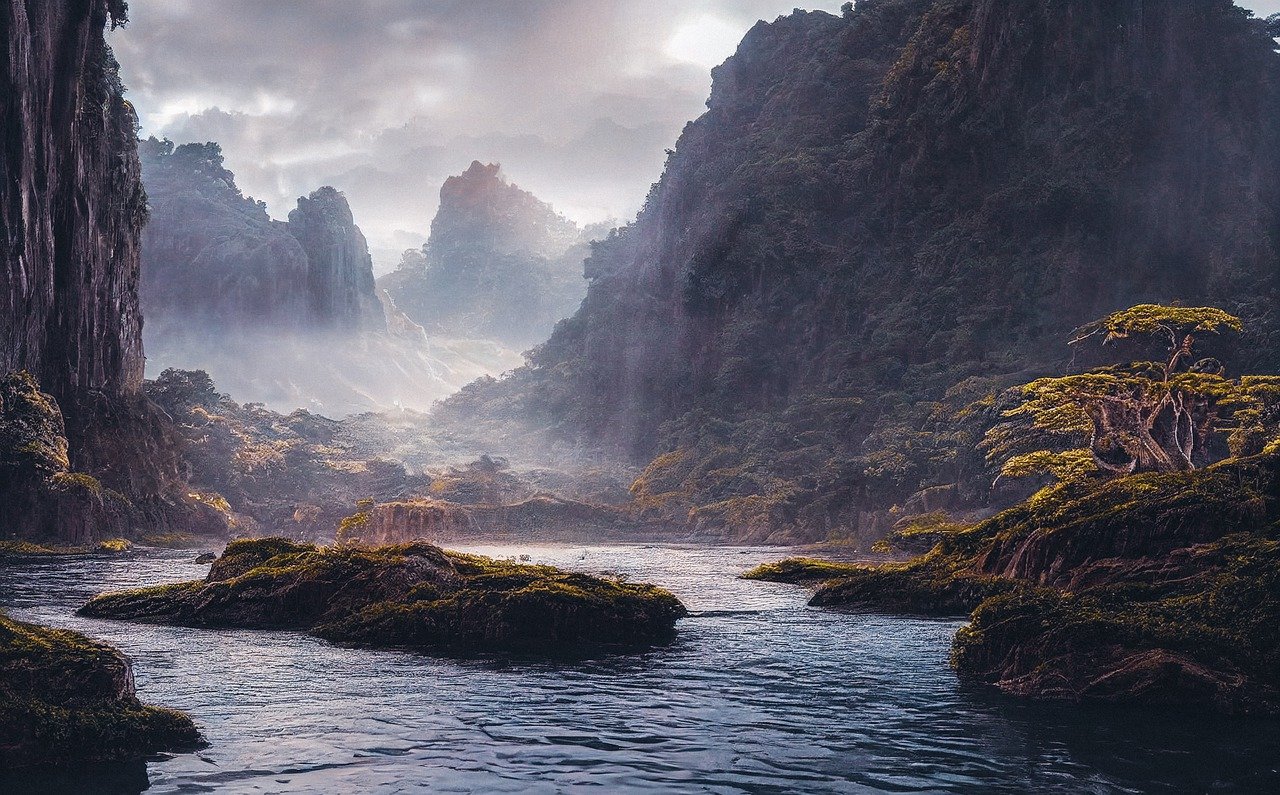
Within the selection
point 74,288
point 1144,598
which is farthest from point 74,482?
point 1144,598

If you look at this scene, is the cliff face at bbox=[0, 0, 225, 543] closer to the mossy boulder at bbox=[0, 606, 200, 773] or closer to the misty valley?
the misty valley

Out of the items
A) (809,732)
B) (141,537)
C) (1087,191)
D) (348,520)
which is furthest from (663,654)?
(1087,191)

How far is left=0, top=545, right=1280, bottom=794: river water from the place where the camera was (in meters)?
15.1

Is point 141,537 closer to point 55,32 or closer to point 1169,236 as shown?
point 55,32

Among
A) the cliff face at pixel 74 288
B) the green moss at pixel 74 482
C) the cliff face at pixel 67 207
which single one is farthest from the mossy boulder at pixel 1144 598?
the cliff face at pixel 67 207

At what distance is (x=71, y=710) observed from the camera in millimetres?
15414

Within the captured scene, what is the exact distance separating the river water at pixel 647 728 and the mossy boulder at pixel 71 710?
54 cm

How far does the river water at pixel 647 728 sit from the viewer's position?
15.1m

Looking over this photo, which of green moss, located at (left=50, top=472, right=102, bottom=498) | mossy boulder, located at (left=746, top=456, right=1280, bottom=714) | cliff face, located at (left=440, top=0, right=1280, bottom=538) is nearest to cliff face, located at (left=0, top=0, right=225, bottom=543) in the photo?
green moss, located at (left=50, top=472, right=102, bottom=498)

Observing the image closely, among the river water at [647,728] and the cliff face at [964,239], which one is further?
the cliff face at [964,239]

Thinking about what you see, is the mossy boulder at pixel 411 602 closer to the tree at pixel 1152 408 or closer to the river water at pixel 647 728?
the river water at pixel 647 728

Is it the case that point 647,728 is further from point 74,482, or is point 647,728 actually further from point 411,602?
point 74,482

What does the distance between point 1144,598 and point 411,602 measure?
20.6 metres

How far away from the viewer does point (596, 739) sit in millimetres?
17672
